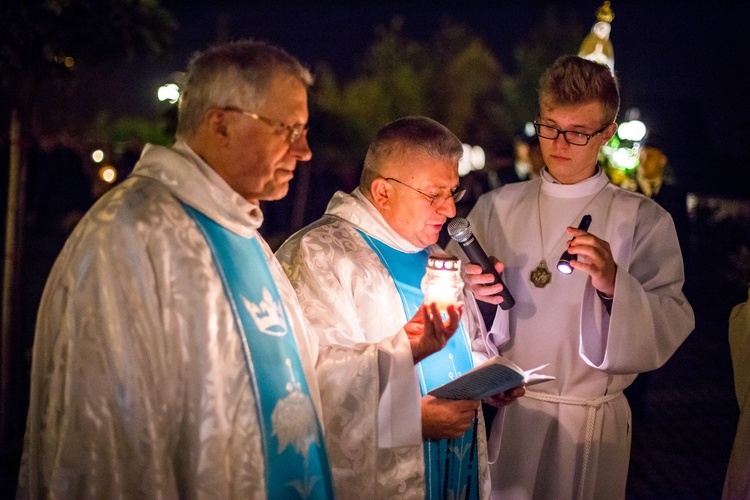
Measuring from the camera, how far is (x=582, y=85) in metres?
3.29

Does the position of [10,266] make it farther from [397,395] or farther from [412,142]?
[397,395]

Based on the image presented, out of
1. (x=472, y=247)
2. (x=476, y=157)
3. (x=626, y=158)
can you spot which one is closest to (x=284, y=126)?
(x=472, y=247)

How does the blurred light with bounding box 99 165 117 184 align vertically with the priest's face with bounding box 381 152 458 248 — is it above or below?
above

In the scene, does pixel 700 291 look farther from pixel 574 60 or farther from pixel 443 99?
pixel 443 99

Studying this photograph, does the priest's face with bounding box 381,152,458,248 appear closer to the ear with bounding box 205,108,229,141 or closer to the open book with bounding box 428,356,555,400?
the open book with bounding box 428,356,555,400

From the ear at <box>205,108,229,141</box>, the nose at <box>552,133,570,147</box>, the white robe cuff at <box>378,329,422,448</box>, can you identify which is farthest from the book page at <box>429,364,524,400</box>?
the nose at <box>552,133,570,147</box>

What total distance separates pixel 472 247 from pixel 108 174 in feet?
16.9

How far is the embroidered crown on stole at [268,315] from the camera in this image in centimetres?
224

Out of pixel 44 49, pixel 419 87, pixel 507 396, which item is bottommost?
pixel 507 396

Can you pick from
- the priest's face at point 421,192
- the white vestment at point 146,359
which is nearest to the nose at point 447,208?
the priest's face at point 421,192

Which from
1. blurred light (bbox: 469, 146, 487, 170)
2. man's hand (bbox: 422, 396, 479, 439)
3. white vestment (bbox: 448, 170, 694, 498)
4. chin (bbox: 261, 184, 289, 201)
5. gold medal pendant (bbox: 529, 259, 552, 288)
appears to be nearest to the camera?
chin (bbox: 261, 184, 289, 201)

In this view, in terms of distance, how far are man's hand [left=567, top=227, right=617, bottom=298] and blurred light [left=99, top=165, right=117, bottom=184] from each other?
542 centimetres

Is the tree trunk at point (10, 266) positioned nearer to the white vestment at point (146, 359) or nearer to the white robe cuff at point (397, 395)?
the white vestment at point (146, 359)

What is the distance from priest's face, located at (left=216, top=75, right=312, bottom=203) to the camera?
7.22ft
